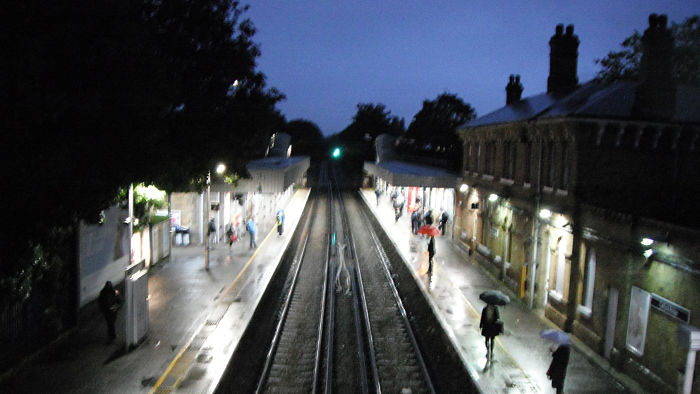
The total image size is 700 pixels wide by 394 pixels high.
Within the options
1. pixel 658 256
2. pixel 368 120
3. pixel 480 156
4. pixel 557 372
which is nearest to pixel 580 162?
pixel 658 256

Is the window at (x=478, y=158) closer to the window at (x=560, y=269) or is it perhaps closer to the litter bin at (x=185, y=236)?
the window at (x=560, y=269)

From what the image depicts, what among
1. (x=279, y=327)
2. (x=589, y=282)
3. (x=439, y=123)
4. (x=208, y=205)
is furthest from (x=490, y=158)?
(x=439, y=123)

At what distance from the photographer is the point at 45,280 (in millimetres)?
11641

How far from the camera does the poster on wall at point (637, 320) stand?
1102cm

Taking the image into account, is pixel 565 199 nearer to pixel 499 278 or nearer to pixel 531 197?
pixel 531 197

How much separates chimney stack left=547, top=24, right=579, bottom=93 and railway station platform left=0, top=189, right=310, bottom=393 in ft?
47.7

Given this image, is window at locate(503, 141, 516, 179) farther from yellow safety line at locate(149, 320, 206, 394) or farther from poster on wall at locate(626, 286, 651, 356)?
yellow safety line at locate(149, 320, 206, 394)

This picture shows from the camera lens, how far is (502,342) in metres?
13.1

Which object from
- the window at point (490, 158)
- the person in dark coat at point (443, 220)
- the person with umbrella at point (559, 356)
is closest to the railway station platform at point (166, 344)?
the person with umbrella at point (559, 356)

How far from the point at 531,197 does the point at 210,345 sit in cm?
1128

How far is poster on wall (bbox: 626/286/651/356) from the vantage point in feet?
36.1

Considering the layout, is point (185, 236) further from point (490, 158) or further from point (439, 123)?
point (439, 123)

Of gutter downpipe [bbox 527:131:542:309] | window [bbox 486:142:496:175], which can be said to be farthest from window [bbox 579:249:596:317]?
window [bbox 486:142:496:175]

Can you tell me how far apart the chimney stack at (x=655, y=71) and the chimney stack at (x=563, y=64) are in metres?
6.64
